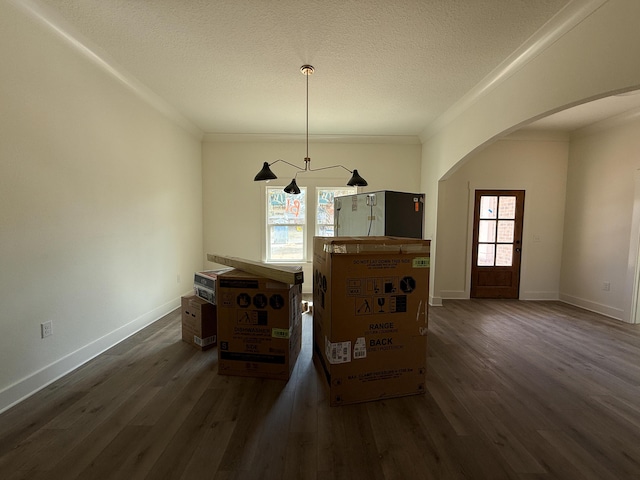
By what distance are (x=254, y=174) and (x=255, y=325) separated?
11.0 ft

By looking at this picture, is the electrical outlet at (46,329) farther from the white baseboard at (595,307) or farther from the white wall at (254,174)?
the white baseboard at (595,307)

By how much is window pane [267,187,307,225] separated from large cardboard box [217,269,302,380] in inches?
112

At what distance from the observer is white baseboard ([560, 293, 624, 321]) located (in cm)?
376

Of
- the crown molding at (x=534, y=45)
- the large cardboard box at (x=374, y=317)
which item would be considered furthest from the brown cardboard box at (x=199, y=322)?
the crown molding at (x=534, y=45)

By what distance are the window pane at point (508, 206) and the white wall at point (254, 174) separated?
1.50 m

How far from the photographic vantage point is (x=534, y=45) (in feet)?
7.43

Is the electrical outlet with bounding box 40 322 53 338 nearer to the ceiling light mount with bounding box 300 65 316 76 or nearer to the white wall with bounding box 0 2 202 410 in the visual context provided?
the white wall with bounding box 0 2 202 410

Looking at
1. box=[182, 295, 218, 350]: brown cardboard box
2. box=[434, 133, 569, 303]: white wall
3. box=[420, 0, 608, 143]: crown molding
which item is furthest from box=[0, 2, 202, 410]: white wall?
box=[434, 133, 569, 303]: white wall

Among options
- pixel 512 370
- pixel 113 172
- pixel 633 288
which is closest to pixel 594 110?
pixel 633 288

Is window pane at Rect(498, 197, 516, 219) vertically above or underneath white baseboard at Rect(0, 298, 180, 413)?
above

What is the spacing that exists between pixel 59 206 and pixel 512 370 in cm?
412

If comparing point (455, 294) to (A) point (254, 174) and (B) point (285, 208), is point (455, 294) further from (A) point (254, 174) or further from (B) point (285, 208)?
(A) point (254, 174)

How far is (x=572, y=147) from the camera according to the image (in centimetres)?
452

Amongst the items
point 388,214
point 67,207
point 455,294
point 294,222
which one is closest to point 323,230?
point 294,222
